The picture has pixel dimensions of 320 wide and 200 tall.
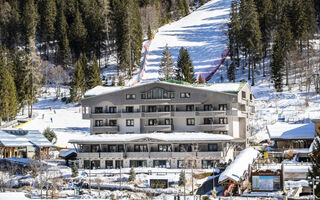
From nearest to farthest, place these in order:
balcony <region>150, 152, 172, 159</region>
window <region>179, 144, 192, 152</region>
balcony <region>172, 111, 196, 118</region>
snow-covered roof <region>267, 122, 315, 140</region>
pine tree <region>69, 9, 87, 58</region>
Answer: balcony <region>150, 152, 172, 159</region> < window <region>179, 144, 192, 152</region> < snow-covered roof <region>267, 122, 315, 140</region> < balcony <region>172, 111, 196, 118</region> < pine tree <region>69, 9, 87, 58</region>

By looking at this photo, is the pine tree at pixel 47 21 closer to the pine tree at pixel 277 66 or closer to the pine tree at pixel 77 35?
the pine tree at pixel 77 35

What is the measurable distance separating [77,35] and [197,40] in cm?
2655

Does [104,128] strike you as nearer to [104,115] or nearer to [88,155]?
[104,115]

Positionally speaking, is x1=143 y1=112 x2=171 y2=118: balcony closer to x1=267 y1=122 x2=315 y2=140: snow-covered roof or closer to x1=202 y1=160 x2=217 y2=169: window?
x1=202 y1=160 x2=217 y2=169: window

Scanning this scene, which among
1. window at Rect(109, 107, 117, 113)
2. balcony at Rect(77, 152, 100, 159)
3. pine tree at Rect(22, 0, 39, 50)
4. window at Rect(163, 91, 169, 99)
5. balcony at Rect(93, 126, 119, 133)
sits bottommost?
balcony at Rect(77, 152, 100, 159)

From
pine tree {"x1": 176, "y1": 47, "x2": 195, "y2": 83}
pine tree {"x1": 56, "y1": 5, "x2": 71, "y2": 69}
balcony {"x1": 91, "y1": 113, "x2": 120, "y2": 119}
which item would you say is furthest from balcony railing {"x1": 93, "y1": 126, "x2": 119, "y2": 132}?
pine tree {"x1": 56, "y1": 5, "x2": 71, "y2": 69}

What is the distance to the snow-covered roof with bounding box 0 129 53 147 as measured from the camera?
63.3 m

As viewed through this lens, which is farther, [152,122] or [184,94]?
[152,122]

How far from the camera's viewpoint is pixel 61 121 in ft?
266

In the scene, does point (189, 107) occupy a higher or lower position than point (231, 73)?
lower

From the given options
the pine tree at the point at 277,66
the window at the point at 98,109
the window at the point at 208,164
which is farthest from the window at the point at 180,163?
the pine tree at the point at 277,66

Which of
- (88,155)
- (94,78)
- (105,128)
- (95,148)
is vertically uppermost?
(94,78)

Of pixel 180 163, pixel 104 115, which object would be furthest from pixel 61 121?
pixel 180 163

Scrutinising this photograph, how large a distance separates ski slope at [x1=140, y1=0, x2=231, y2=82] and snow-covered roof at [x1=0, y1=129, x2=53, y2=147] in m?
35.8
